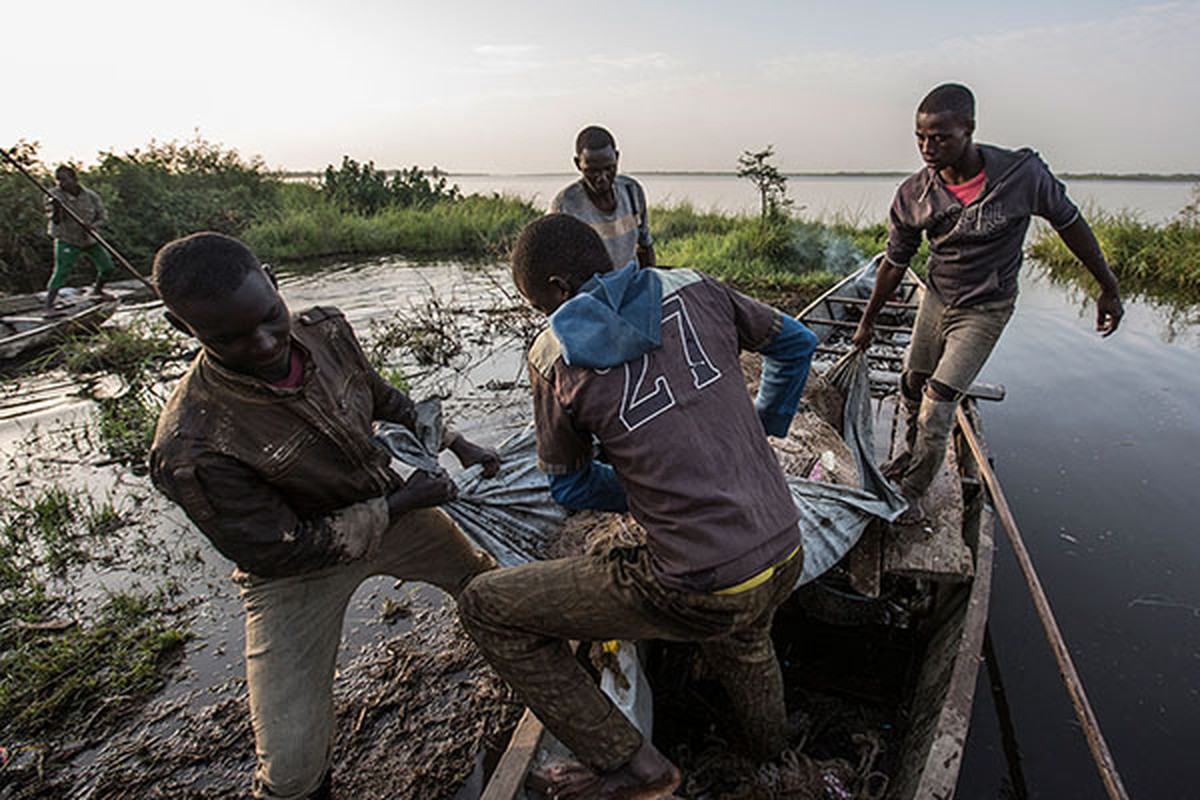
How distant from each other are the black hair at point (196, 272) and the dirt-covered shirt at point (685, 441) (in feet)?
2.49

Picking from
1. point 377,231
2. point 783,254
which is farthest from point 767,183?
point 377,231

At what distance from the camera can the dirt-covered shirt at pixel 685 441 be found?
1.37 metres

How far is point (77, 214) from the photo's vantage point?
8617 millimetres

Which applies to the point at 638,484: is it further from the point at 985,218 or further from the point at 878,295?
the point at 878,295

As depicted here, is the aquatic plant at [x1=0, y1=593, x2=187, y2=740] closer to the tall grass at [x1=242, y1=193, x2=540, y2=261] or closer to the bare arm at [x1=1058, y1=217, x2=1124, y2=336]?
the bare arm at [x1=1058, y1=217, x2=1124, y2=336]

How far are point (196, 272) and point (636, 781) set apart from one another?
1.70 meters

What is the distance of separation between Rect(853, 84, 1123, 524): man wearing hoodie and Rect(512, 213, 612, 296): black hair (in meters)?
1.88

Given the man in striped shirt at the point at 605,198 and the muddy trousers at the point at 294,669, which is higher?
the man in striped shirt at the point at 605,198

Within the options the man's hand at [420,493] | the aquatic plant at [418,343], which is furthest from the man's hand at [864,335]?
the aquatic plant at [418,343]

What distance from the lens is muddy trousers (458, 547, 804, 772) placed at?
1.47 m

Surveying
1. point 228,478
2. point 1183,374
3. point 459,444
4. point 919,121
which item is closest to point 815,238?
point 1183,374

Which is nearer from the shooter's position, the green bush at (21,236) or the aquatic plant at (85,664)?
the aquatic plant at (85,664)

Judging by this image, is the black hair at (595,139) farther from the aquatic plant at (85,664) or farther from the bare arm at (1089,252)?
the aquatic plant at (85,664)

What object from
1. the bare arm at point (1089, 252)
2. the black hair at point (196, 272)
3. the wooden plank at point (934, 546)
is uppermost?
the black hair at point (196, 272)
